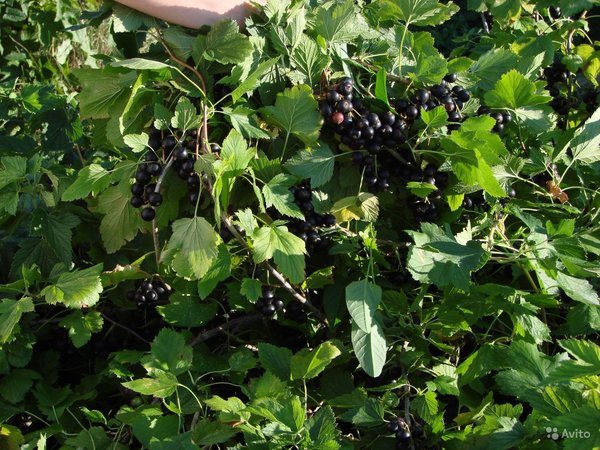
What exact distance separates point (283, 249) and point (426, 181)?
328 millimetres

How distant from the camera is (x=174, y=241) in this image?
4.02 feet

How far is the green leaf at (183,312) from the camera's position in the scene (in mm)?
1456

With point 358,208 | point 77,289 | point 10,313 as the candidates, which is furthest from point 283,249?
point 10,313

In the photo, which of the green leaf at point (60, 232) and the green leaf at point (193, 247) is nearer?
the green leaf at point (193, 247)

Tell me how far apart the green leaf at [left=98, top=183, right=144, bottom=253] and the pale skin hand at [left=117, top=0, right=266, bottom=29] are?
342 millimetres

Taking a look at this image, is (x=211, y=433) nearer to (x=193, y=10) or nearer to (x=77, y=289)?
(x=77, y=289)

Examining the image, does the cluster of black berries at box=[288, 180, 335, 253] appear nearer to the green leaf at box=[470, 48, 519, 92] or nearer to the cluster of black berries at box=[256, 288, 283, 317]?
the cluster of black berries at box=[256, 288, 283, 317]

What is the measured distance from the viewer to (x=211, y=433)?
1.20m

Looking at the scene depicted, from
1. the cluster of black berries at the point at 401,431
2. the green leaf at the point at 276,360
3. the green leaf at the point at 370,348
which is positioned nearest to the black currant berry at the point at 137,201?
the green leaf at the point at 276,360

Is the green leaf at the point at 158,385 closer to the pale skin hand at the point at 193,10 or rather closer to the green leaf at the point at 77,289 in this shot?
the green leaf at the point at 77,289

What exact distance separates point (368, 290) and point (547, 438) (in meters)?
0.36

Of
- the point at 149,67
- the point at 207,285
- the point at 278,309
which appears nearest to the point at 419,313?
the point at 278,309

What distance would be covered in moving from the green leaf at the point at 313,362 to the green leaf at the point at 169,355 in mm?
182

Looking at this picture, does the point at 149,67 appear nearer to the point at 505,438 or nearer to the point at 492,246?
the point at 492,246
